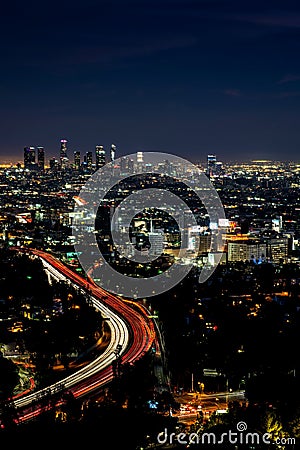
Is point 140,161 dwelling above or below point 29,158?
below

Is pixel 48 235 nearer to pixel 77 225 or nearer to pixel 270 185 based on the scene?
pixel 77 225

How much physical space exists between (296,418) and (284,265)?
9674mm

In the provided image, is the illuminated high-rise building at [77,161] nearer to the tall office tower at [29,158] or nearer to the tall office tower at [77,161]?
the tall office tower at [77,161]

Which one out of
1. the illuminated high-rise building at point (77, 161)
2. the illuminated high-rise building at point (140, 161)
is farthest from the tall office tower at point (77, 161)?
the illuminated high-rise building at point (140, 161)

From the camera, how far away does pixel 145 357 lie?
6.63 metres

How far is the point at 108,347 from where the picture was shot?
7.27 meters

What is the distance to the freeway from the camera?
18.9ft

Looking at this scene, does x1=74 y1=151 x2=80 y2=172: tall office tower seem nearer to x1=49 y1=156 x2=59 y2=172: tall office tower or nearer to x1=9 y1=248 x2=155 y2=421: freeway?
x1=49 y1=156 x2=59 y2=172: tall office tower

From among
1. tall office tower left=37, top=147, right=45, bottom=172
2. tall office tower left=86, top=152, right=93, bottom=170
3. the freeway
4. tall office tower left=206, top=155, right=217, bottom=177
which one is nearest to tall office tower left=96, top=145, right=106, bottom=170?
tall office tower left=86, top=152, right=93, bottom=170

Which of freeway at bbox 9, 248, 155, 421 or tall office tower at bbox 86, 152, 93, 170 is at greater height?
tall office tower at bbox 86, 152, 93, 170

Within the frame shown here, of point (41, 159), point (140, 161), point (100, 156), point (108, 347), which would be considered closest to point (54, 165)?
point (41, 159)

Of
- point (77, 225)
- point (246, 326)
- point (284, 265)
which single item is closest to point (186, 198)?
point (77, 225)

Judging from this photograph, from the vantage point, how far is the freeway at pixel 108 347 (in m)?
5.76

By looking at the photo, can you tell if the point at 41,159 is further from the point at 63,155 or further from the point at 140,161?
the point at 140,161
